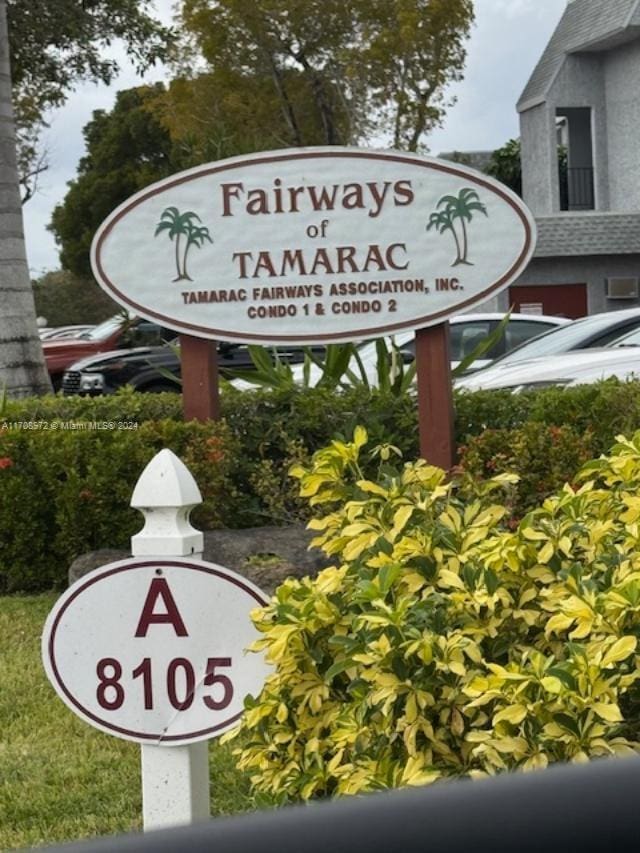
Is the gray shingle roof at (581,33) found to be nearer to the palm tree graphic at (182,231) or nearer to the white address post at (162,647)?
the palm tree graphic at (182,231)

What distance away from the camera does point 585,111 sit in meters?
33.6

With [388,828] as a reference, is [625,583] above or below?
below

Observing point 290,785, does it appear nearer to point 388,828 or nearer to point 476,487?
point 476,487

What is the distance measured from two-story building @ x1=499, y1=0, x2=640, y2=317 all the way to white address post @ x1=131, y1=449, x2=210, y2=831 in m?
25.1

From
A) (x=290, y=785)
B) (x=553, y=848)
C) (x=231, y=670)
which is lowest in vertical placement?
(x=290, y=785)

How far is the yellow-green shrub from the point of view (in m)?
2.72

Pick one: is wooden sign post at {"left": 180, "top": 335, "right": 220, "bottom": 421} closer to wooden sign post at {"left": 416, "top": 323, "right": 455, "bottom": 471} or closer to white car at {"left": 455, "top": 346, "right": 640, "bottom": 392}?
wooden sign post at {"left": 416, "top": 323, "right": 455, "bottom": 471}

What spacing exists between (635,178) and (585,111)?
321 centimetres

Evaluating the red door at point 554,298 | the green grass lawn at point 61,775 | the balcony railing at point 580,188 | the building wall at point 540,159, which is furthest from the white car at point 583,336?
the balcony railing at point 580,188

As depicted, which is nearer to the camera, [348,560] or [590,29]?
[348,560]

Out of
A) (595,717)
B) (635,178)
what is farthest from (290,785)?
(635,178)

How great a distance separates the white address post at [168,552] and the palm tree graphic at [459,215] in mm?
4002

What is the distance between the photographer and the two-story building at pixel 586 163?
29.0 m

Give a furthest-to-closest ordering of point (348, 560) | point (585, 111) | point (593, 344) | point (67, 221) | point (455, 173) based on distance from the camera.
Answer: point (67, 221) → point (585, 111) → point (593, 344) → point (455, 173) → point (348, 560)
